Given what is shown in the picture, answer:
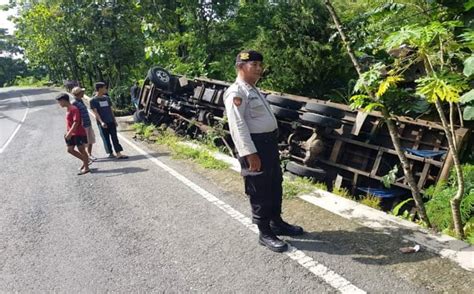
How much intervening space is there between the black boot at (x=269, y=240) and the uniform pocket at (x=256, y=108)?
41.5 inches

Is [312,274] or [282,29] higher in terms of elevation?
[282,29]

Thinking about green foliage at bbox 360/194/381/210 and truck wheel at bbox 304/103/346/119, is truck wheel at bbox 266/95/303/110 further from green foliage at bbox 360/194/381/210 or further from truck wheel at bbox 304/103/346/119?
green foliage at bbox 360/194/381/210

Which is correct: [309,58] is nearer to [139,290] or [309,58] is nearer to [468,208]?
[468,208]

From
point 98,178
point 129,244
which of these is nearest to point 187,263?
point 129,244

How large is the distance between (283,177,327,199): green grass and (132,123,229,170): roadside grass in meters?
1.44

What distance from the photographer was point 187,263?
3.43 m

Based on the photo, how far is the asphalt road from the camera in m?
3.06

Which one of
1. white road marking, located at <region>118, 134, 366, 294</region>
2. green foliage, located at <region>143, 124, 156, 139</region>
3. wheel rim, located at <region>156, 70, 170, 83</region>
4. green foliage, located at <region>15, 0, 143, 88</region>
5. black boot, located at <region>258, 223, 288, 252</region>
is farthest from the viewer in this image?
green foliage, located at <region>15, 0, 143, 88</region>

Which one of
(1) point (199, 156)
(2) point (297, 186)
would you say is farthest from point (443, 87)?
(1) point (199, 156)

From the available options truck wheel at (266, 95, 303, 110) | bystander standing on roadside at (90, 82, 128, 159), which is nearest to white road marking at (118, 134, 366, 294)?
truck wheel at (266, 95, 303, 110)

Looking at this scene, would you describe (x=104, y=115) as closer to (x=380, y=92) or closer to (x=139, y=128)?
(x=139, y=128)

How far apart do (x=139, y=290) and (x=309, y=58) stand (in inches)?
259

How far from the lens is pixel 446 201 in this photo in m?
4.47

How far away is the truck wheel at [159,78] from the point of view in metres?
10.1
